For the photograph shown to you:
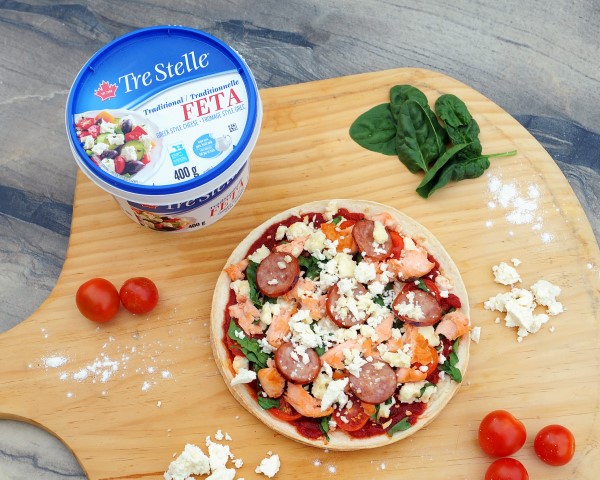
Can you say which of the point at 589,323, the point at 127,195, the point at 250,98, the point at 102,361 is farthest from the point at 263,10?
the point at 589,323

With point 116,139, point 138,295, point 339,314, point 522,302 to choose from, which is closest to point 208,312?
point 138,295

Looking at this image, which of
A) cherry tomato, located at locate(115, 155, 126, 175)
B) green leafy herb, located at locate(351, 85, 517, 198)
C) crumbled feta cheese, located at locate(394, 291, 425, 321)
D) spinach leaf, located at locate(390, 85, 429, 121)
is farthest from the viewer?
spinach leaf, located at locate(390, 85, 429, 121)

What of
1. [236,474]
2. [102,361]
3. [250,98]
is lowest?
[236,474]

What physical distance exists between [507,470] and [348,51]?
→ 270 cm

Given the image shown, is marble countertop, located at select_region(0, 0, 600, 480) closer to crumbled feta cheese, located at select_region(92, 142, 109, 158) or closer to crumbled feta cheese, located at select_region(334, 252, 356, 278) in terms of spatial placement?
crumbled feta cheese, located at select_region(92, 142, 109, 158)

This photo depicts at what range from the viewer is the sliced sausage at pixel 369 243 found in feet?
12.7

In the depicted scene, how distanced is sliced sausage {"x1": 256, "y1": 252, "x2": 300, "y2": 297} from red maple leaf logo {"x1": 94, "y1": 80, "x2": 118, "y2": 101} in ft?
3.56

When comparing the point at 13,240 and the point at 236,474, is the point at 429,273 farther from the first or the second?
the point at 13,240

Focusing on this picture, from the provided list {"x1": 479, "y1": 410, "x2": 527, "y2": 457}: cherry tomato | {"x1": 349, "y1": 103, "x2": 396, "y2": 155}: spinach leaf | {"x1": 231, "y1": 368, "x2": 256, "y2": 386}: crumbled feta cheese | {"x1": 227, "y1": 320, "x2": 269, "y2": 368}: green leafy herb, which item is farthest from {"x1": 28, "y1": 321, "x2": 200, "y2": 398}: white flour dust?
{"x1": 479, "y1": 410, "x2": 527, "y2": 457}: cherry tomato

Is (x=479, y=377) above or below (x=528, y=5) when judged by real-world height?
below

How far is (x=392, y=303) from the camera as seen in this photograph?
3.85 m

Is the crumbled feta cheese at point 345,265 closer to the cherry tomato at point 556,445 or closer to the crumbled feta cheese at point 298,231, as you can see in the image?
the crumbled feta cheese at point 298,231

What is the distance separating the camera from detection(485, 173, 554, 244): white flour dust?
418 cm

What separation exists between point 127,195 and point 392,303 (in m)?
1.40
